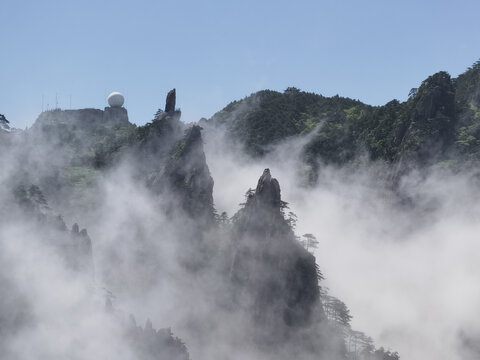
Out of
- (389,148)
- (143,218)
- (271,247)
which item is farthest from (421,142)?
(143,218)

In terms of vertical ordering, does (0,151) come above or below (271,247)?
above

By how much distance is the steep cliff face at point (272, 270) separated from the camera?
99312mm

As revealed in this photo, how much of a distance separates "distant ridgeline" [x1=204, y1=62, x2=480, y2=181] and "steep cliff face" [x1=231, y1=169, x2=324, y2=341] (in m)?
57.7

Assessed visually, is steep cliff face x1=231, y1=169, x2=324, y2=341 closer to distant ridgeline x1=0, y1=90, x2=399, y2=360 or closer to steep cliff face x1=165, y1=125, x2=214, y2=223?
distant ridgeline x1=0, y1=90, x2=399, y2=360

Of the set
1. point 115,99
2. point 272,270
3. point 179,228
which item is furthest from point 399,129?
point 115,99

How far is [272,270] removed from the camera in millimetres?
101688

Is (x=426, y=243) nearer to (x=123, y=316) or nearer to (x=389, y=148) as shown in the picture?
(x=389, y=148)

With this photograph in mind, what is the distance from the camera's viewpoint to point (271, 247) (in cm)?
10275

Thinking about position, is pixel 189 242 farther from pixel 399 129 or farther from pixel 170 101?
pixel 399 129

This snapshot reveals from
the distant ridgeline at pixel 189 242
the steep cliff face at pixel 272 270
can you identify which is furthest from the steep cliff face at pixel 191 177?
the steep cliff face at pixel 272 270

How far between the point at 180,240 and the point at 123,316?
96.0 feet

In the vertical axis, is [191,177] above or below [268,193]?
above

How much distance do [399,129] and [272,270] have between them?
70277 mm

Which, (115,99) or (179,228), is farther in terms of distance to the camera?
(115,99)
